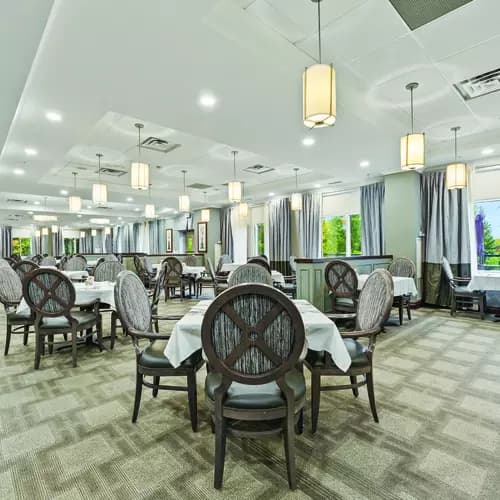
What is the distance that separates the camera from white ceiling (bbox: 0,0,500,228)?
2.28 meters

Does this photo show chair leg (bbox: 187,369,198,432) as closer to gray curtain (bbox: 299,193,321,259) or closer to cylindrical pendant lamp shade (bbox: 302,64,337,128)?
cylindrical pendant lamp shade (bbox: 302,64,337,128)

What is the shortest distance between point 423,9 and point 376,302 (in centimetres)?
221

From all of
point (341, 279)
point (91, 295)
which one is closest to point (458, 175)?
point (341, 279)

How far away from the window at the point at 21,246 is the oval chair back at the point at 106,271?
18497mm

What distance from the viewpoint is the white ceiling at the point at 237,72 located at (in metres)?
2.28

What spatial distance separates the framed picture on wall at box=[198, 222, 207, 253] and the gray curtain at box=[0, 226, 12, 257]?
1308 cm

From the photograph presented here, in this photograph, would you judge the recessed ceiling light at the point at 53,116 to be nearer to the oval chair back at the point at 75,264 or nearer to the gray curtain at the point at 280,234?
the oval chair back at the point at 75,264

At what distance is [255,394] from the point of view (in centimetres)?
154

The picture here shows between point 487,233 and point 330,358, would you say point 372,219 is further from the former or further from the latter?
point 330,358

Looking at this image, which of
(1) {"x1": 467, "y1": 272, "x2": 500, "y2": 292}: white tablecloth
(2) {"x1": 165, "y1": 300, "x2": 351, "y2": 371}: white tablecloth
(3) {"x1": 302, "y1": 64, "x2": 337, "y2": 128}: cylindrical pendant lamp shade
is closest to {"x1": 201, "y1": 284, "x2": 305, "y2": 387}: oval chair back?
(2) {"x1": 165, "y1": 300, "x2": 351, "y2": 371}: white tablecloth

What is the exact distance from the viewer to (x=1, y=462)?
172 cm

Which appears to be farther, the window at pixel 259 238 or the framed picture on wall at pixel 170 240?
the framed picture on wall at pixel 170 240

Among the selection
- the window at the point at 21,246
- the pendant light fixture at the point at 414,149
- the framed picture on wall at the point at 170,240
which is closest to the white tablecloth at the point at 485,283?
the pendant light fixture at the point at 414,149

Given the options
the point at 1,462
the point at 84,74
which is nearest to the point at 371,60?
the point at 84,74
